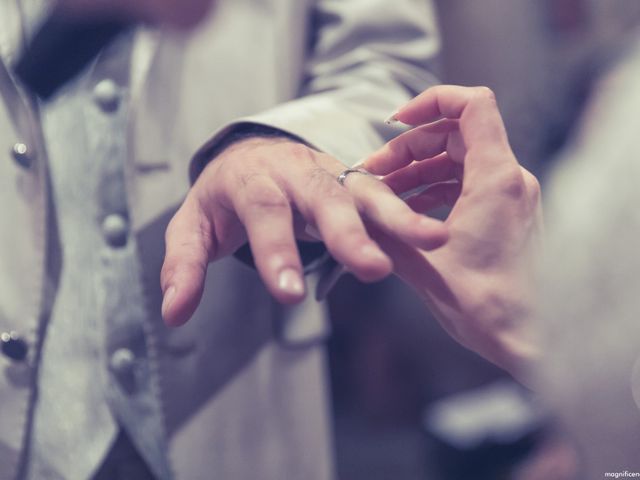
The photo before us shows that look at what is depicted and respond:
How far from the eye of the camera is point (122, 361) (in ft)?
1.74

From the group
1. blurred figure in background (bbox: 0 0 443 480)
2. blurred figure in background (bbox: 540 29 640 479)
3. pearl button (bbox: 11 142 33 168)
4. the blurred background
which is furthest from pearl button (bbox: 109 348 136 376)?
the blurred background

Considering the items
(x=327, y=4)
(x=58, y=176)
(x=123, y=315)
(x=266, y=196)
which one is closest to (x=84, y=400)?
(x=123, y=315)

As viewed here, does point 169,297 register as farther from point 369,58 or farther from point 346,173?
point 369,58

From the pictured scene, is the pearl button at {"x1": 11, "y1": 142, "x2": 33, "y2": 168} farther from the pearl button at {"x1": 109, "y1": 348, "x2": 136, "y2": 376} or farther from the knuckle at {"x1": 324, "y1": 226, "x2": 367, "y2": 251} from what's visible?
the knuckle at {"x1": 324, "y1": 226, "x2": 367, "y2": 251}

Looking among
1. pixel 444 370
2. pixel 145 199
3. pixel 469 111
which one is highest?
pixel 469 111

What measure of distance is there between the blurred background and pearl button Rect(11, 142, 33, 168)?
Result: 2.37 ft

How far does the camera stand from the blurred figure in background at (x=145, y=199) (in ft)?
1.66

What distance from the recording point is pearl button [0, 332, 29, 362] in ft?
1.67

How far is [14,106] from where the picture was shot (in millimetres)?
490

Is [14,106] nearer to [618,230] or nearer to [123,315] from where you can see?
[123,315]

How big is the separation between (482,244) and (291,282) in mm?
111

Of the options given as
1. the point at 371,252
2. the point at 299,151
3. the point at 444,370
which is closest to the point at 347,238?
the point at 371,252

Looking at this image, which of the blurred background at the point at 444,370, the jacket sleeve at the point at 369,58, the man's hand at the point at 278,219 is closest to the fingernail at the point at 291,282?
the man's hand at the point at 278,219

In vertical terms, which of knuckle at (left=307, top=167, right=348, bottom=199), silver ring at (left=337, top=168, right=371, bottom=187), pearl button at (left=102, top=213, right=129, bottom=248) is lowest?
pearl button at (left=102, top=213, right=129, bottom=248)
